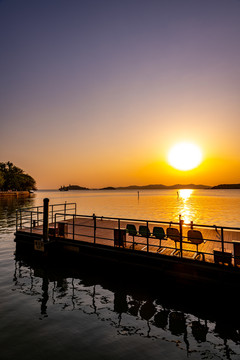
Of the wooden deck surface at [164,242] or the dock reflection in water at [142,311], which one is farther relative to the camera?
the wooden deck surface at [164,242]

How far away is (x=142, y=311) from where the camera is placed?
352 inches

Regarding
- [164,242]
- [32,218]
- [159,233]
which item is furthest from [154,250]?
[32,218]

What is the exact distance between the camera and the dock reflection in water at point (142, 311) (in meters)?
7.16

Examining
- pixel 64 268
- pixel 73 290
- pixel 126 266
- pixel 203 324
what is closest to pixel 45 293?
pixel 73 290

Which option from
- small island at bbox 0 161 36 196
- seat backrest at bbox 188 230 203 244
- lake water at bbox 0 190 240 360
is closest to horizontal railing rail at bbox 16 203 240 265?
seat backrest at bbox 188 230 203 244

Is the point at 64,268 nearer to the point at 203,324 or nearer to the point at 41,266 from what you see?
the point at 41,266

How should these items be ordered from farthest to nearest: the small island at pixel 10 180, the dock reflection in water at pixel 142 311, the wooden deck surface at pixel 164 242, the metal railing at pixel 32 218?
1. the small island at pixel 10 180
2. the metal railing at pixel 32 218
3. the wooden deck surface at pixel 164 242
4. the dock reflection in water at pixel 142 311

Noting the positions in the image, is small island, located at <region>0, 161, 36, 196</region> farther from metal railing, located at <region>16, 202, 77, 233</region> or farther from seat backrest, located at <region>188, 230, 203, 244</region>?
seat backrest, located at <region>188, 230, 203, 244</region>

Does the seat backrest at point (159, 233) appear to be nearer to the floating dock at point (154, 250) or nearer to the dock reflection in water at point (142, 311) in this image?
the floating dock at point (154, 250)

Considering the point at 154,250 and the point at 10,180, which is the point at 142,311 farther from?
the point at 10,180

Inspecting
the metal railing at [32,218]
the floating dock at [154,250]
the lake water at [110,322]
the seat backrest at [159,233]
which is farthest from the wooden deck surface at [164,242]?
the lake water at [110,322]

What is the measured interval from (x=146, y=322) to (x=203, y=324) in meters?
2.07

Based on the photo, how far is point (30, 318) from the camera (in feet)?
28.2

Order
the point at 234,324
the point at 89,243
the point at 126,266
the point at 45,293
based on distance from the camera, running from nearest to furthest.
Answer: the point at 234,324 → the point at 45,293 → the point at 126,266 → the point at 89,243
